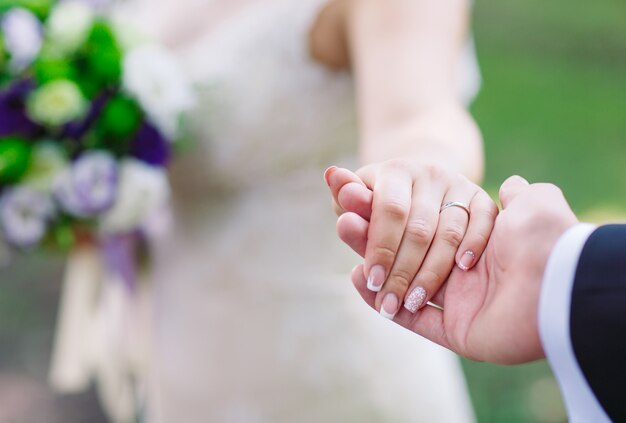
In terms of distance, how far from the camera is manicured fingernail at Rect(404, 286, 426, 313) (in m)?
0.97

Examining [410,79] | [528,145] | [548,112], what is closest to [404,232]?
[410,79]

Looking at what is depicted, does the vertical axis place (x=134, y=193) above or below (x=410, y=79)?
below

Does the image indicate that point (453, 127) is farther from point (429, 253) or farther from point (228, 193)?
point (228, 193)

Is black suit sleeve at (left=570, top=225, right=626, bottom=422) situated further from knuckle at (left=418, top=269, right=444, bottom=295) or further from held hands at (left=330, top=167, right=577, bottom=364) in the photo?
knuckle at (left=418, top=269, right=444, bottom=295)

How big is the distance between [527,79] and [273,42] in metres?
6.10

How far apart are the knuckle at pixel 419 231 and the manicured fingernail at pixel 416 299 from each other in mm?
53

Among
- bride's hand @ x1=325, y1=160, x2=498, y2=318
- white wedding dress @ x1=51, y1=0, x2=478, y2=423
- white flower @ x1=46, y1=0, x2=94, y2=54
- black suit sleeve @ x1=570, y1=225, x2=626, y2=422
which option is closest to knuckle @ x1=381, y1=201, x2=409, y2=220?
bride's hand @ x1=325, y1=160, x2=498, y2=318

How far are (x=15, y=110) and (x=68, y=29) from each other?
0.66 feet

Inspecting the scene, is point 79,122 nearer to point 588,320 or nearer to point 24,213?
point 24,213

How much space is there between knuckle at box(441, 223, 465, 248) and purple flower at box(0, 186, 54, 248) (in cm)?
107

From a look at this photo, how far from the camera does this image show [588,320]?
2.56 feet

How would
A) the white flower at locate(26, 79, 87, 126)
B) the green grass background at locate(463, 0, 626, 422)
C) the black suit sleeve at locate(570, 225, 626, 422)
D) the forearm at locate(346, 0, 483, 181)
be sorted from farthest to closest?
the green grass background at locate(463, 0, 626, 422) < the white flower at locate(26, 79, 87, 126) < the forearm at locate(346, 0, 483, 181) < the black suit sleeve at locate(570, 225, 626, 422)

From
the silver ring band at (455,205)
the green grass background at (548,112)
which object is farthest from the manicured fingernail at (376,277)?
the green grass background at (548,112)

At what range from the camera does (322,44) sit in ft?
5.61
